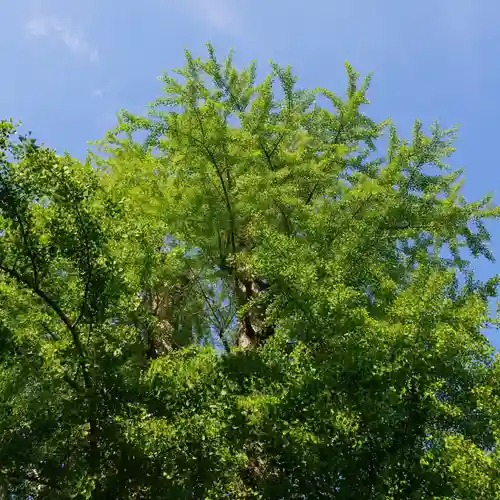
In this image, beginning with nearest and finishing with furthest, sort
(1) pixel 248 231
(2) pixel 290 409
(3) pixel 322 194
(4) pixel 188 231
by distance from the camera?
(2) pixel 290 409 < (4) pixel 188 231 < (1) pixel 248 231 < (3) pixel 322 194

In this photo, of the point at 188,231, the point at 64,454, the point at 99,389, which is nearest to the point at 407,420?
the point at 99,389

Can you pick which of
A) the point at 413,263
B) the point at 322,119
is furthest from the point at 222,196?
the point at 413,263

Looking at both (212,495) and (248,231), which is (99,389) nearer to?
(212,495)

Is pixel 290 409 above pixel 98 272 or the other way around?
the other way around

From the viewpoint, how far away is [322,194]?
859 cm

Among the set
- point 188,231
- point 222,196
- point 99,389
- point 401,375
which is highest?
point 222,196

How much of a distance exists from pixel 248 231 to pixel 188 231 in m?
1.00

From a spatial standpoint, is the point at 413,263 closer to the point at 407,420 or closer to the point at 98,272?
the point at 407,420

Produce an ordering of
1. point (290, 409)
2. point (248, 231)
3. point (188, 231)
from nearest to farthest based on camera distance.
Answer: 1. point (290, 409)
2. point (188, 231)
3. point (248, 231)

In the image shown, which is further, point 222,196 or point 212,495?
point 222,196

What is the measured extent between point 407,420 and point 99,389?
3034mm

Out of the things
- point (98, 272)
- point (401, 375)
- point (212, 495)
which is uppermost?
point (98, 272)

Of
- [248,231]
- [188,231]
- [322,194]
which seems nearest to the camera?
[188,231]

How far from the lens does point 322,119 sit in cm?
904
